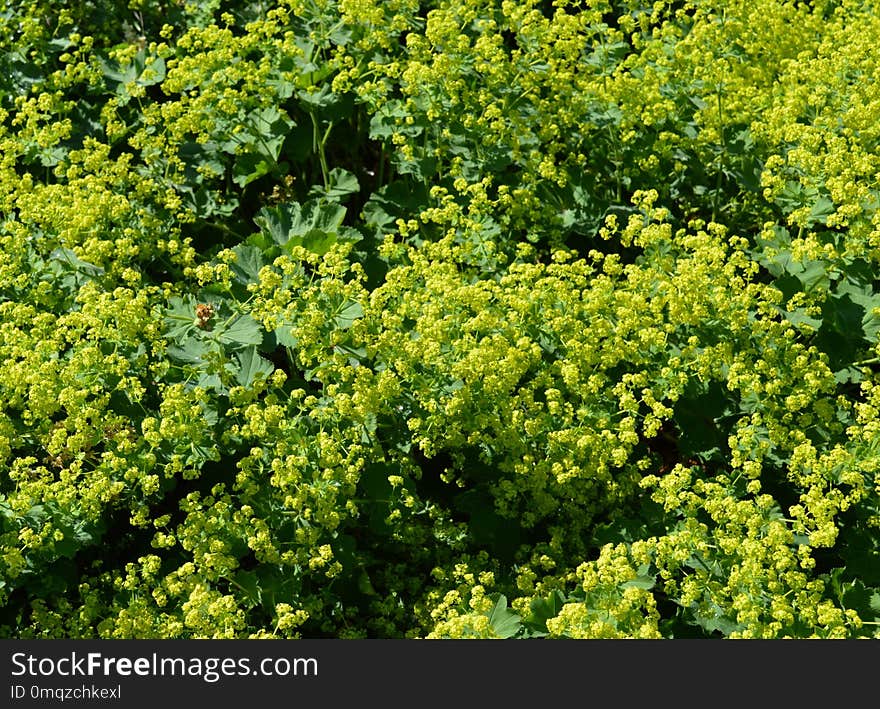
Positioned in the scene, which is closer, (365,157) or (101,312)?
(101,312)

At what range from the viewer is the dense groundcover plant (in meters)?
4.38

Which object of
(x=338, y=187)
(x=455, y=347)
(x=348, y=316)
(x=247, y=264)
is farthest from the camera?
(x=338, y=187)

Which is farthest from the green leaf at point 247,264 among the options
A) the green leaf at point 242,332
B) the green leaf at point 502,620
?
the green leaf at point 502,620

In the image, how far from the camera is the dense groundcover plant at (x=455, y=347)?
4375mm

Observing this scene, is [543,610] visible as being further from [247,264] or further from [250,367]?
[247,264]

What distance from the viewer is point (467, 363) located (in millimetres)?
4523

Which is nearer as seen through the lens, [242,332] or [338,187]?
[242,332]

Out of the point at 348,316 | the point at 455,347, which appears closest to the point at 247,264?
the point at 348,316

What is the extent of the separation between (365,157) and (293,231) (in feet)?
5.57

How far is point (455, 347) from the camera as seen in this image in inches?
182

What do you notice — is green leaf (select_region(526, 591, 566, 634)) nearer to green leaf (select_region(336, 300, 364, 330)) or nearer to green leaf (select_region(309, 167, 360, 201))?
green leaf (select_region(336, 300, 364, 330))

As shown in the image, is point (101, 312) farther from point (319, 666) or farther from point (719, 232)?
point (719, 232)

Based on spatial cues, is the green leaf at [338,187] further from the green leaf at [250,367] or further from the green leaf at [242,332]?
the green leaf at [250,367]

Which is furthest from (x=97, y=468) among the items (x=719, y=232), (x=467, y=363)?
(x=719, y=232)
